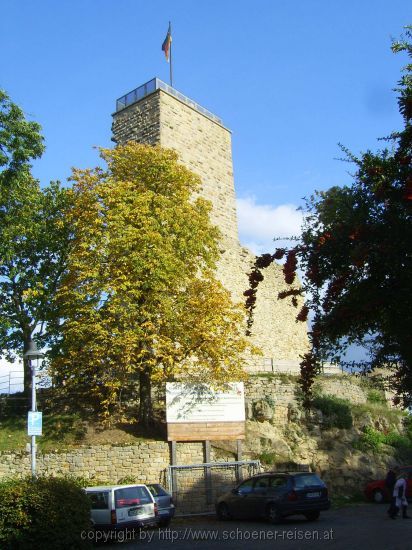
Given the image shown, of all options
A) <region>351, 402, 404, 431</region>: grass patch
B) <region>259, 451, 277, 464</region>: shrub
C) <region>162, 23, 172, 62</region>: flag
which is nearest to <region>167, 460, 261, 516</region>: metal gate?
<region>259, 451, 277, 464</region>: shrub

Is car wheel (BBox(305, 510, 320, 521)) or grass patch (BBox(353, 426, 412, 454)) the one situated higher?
grass patch (BBox(353, 426, 412, 454))

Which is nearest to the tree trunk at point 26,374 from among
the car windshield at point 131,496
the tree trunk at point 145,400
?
the tree trunk at point 145,400

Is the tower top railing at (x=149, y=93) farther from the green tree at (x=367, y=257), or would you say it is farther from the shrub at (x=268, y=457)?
the green tree at (x=367, y=257)

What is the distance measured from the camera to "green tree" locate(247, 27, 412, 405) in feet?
22.4

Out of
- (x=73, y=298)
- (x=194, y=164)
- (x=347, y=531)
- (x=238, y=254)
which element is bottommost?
(x=347, y=531)

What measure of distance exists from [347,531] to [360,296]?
850 centimetres

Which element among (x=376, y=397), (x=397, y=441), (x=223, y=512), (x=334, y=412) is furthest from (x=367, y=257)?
(x=376, y=397)

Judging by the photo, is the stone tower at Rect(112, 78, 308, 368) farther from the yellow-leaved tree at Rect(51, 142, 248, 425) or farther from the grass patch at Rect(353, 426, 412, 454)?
the yellow-leaved tree at Rect(51, 142, 248, 425)

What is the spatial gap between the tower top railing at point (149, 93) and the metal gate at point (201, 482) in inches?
741

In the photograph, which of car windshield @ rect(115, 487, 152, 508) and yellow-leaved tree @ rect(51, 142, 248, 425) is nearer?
car windshield @ rect(115, 487, 152, 508)

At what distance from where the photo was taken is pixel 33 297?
885 inches

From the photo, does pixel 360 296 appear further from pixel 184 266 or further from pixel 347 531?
pixel 184 266

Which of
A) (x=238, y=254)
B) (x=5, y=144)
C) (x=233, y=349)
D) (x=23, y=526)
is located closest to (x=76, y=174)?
(x=5, y=144)

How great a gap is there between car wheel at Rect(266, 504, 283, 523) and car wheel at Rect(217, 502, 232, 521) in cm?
174
